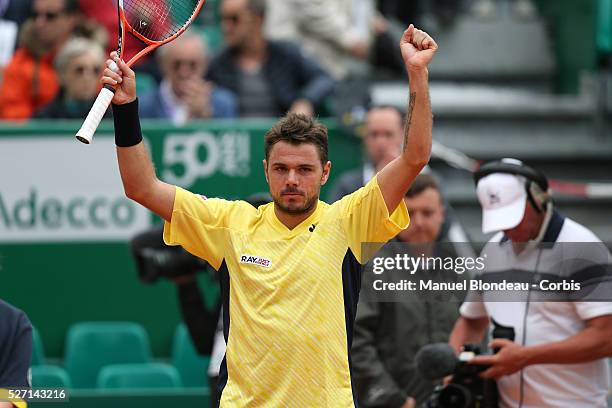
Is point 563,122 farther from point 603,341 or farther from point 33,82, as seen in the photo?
point 603,341

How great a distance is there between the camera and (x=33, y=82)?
9055 millimetres

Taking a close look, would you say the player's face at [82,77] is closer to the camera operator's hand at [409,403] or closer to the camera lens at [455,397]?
the camera operator's hand at [409,403]

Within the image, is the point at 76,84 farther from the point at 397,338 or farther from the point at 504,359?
the point at 504,359

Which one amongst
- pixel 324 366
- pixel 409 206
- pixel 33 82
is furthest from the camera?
pixel 33 82

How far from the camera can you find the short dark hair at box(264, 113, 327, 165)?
441cm

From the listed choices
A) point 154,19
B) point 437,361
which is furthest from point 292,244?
point 437,361

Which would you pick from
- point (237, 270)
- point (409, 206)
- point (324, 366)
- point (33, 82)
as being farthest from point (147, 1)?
point (33, 82)

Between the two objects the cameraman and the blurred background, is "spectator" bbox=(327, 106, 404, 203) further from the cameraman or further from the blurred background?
the cameraman

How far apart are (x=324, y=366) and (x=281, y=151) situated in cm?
72

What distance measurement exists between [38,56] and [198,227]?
5.12 metres

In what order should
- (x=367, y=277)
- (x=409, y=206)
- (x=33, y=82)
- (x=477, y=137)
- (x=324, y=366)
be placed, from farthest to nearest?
(x=477, y=137) < (x=33, y=82) < (x=409, y=206) < (x=367, y=277) < (x=324, y=366)

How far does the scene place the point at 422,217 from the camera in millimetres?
6203

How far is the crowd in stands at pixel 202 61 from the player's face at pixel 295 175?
4108mm

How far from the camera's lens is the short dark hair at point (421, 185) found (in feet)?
20.4
